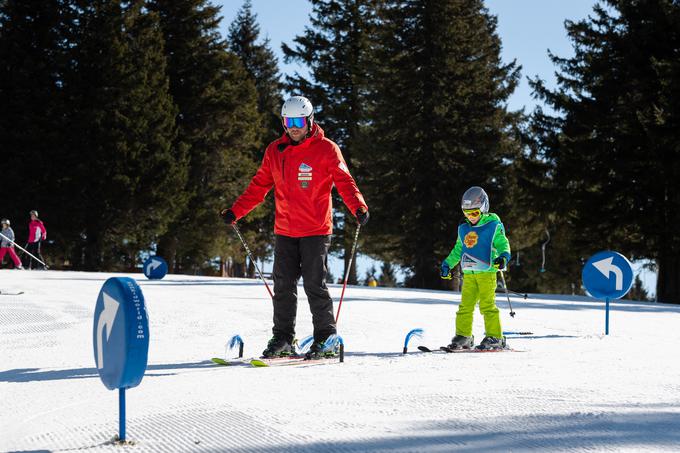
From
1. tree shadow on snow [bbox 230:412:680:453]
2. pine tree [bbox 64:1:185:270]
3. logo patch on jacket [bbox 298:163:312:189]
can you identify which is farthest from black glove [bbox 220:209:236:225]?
Answer: pine tree [bbox 64:1:185:270]

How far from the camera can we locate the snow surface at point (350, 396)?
10.2 ft

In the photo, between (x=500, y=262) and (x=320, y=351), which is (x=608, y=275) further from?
(x=320, y=351)

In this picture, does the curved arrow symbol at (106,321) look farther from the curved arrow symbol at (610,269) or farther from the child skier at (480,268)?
the curved arrow symbol at (610,269)

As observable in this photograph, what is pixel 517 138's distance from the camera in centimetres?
2914

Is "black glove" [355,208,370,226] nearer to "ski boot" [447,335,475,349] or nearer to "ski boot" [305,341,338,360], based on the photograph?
"ski boot" [305,341,338,360]

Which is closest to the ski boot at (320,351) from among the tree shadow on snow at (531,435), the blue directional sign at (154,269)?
the tree shadow on snow at (531,435)

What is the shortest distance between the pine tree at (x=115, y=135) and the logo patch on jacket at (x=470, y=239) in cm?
2569

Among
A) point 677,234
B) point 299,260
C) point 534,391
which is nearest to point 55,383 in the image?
point 299,260

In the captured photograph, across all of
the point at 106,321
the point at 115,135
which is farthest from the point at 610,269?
the point at 115,135

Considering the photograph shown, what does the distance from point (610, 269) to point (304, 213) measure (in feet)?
15.6

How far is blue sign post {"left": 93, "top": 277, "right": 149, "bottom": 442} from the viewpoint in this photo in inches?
118

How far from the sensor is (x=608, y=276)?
8.99m

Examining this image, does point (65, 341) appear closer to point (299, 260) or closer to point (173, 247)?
point (299, 260)

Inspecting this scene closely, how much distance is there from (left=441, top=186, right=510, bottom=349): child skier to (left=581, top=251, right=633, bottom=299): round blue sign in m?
2.33
